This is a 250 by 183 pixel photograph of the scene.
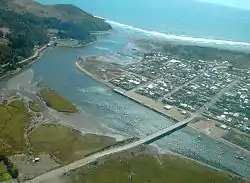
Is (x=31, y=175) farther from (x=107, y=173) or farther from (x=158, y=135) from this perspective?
(x=158, y=135)

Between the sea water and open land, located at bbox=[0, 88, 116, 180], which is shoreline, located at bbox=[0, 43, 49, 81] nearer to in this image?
the sea water

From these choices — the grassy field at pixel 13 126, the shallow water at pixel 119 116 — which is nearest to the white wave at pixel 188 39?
the shallow water at pixel 119 116

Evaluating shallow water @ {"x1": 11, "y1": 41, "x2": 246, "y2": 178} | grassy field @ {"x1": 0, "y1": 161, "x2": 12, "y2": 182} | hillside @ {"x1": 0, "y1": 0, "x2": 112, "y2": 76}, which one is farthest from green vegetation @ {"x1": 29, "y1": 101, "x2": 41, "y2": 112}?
grassy field @ {"x1": 0, "y1": 161, "x2": 12, "y2": 182}

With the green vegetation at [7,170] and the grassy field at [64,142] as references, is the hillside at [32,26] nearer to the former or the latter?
the grassy field at [64,142]

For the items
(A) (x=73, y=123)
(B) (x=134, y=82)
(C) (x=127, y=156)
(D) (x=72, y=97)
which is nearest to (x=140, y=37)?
(B) (x=134, y=82)

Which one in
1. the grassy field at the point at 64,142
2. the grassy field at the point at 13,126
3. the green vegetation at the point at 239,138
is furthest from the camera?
Answer: the green vegetation at the point at 239,138

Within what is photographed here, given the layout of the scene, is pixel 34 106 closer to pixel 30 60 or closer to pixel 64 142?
pixel 64 142
